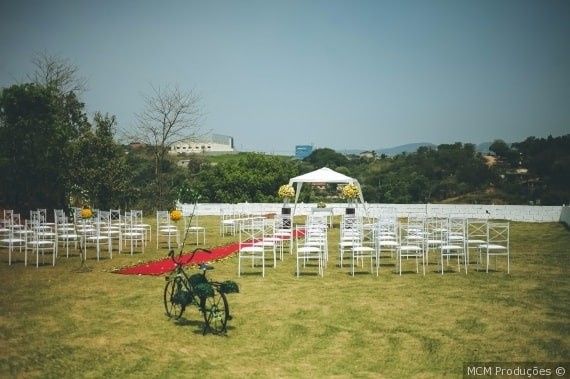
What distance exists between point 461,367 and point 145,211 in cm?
3145

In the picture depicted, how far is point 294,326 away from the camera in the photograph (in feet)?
25.1

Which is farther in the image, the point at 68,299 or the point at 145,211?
the point at 145,211

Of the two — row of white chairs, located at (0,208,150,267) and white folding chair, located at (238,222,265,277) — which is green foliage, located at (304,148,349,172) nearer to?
white folding chair, located at (238,222,265,277)

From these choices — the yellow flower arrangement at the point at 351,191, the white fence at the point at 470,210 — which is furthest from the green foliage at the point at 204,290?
the white fence at the point at 470,210

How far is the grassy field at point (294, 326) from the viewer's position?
6055 millimetres

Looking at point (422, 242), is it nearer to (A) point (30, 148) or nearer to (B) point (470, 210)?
(A) point (30, 148)

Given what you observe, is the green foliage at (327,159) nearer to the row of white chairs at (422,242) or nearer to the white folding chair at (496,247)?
the white folding chair at (496,247)

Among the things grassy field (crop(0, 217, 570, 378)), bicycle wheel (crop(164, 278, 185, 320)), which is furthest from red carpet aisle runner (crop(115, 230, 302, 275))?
bicycle wheel (crop(164, 278, 185, 320))

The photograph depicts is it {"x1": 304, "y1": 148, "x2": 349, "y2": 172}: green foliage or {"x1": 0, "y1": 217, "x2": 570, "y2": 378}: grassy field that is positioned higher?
{"x1": 304, "y1": 148, "x2": 349, "y2": 172}: green foliage

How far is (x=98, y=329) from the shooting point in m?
7.45

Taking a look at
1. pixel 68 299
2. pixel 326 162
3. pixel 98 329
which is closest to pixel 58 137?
pixel 68 299

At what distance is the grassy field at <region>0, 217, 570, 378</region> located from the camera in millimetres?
6055

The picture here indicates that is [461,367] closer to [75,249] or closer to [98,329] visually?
[98,329]

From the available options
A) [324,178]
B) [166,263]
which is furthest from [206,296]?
[324,178]
